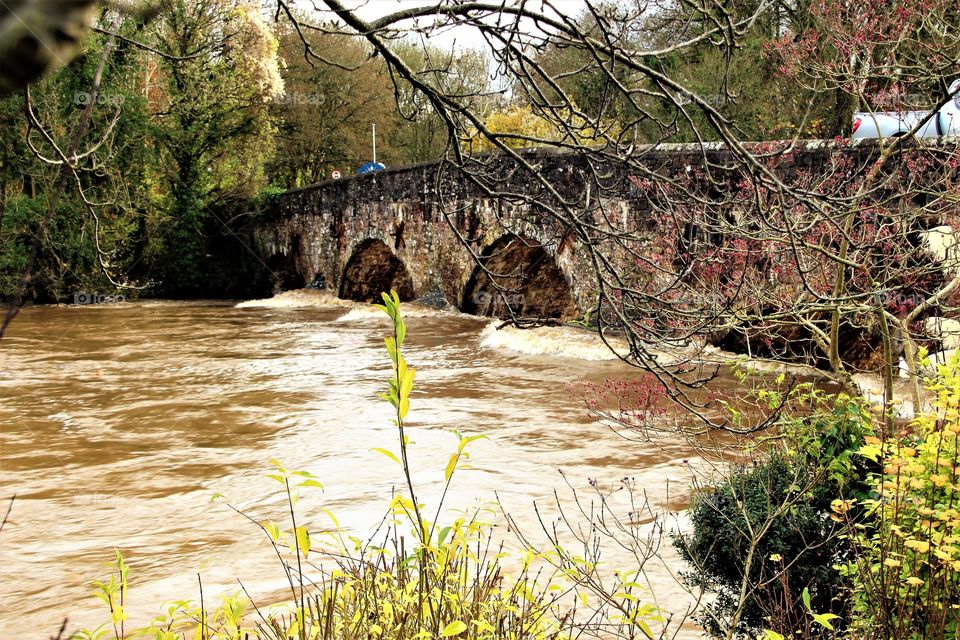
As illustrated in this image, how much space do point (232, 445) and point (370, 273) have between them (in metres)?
16.5

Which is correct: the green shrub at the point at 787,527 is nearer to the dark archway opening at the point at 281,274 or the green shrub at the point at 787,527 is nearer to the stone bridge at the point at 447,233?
the stone bridge at the point at 447,233

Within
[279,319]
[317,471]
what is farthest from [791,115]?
[317,471]

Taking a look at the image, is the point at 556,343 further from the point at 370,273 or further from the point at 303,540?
the point at 303,540

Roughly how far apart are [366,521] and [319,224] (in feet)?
66.6

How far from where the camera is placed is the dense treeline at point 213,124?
69.0ft

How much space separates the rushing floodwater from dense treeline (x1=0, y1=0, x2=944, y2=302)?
272 inches

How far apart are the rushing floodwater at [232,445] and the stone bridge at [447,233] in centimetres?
185

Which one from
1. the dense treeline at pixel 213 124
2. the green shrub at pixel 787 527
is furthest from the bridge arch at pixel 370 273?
the green shrub at pixel 787 527

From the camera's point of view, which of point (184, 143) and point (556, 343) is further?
point (184, 143)

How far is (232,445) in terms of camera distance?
29.9 ft

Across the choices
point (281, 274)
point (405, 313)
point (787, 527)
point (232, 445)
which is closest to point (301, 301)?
point (281, 274)

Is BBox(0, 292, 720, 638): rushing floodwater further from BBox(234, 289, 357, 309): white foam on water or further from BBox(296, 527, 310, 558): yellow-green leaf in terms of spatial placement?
BBox(234, 289, 357, 309): white foam on water

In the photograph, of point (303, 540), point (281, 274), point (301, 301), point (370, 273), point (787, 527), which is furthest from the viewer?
point (281, 274)

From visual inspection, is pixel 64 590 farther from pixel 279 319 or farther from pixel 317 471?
pixel 279 319
